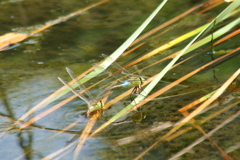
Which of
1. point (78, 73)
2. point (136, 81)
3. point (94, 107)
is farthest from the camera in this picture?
point (78, 73)

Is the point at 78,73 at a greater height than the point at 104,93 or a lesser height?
greater

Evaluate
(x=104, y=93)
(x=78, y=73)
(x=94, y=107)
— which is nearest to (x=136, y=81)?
(x=104, y=93)

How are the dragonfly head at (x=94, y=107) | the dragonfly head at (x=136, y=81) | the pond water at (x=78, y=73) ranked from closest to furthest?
the pond water at (x=78, y=73)
the dragonfly head at (x=94, y=107)
the dragonfly head at (x=136, y=81)

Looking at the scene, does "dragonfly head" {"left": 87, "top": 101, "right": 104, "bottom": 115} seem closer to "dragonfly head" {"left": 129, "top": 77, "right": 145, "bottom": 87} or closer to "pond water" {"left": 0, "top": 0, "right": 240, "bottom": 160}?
"pond water" {"left": 0, "top": 0, "right": 240, "bottom": 160}

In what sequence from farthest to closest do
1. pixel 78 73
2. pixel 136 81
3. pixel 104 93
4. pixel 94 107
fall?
pixel 78 73 < pixel 136 81 < pixel 104 93 < pixel 94 107

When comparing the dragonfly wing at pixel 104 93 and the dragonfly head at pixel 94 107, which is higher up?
the dragonfly wing at pixel 104 93

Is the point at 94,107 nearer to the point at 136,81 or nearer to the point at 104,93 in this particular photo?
the point at 104,93

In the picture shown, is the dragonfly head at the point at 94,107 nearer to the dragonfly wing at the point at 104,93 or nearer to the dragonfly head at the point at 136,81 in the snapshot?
the dragonfly wing at the point at 104,93

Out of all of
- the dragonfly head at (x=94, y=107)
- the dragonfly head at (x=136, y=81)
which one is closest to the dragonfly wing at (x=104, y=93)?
the dragonfly head at (x=94, y=107)

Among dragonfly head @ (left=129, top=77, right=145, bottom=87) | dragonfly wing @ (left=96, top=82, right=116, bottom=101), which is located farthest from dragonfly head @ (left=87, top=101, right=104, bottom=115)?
dragonfly head @ (left=129, top=77, right=145, bottom=87)
